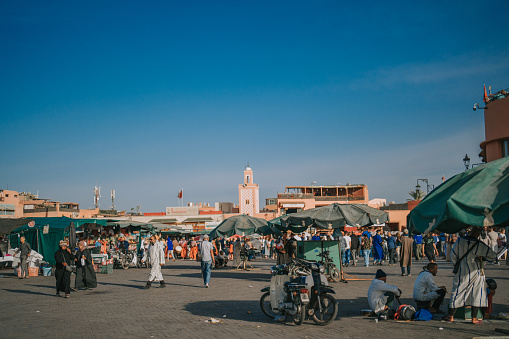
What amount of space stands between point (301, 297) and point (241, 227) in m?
12.1

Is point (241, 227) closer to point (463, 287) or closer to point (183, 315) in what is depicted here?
point (183, 315)

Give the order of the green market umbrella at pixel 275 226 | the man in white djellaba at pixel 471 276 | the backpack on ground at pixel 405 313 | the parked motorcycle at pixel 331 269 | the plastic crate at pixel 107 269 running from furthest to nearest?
the plastic crate at pixel 107 269 < the green market umbrella at pixel 275 226 < the parked motorcycle at pixel 331 269 < the backpack on ground at pixel 405 313 < the man in white djellaba at pixel 471 276

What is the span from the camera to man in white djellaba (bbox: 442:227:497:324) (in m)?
8.13

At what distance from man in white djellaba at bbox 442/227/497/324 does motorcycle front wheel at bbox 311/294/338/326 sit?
224cm

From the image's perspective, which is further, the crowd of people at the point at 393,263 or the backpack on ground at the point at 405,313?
the backpack on ground at the point at 405,313

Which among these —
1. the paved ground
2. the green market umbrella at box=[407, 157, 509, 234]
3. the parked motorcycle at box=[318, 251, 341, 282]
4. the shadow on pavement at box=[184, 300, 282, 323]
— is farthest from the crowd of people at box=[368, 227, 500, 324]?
the parked motorcycle at box=[318, 251, 341, 282]

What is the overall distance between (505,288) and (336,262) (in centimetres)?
542

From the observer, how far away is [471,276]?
8.20 m

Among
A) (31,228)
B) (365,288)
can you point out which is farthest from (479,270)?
(31,228)

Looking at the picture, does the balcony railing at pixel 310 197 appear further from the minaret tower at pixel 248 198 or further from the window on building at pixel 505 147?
the window on building at pixel 505 147

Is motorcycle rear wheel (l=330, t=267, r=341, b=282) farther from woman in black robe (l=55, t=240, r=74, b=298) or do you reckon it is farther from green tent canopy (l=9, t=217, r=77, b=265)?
green tent canopy (l=9, t=217, r=77, b=265)

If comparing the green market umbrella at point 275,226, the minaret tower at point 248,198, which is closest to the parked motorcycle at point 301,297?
the green market umbrella at point 275,226

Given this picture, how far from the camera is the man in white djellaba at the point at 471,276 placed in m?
8.13

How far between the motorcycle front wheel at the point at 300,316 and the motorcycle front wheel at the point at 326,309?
23 cm
